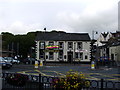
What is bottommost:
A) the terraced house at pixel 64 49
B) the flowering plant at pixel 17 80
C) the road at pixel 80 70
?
the road at pixel 80 70

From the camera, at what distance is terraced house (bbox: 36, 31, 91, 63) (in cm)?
4462

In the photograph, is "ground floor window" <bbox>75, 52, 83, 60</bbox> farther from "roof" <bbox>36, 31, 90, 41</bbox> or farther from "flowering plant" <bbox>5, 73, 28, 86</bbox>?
"flowering plant" <bbox>5, 73, 28, 86</bbox>

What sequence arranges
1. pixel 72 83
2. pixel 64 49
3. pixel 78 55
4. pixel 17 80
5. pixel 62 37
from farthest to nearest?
pixel 62 37
pixel 64 49
pixel 78 55
pixel 17 80
pixel 72 83

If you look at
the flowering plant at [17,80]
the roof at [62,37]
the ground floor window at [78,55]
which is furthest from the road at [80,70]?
the roof at [62,37]

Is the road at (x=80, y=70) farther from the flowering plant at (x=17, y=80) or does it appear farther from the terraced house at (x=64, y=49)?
the terraced house at (x=64, y=49)

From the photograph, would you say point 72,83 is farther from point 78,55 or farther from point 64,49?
point 64,49

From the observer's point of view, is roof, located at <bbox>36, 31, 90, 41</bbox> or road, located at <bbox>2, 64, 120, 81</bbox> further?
roof, located at <bbox>36, 31, 90, 41</bbox>

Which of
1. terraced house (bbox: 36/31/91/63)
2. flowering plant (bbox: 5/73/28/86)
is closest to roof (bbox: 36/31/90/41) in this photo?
terraced house (bbox: 36/31/91/63)

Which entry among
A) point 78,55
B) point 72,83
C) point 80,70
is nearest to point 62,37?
point 78,55

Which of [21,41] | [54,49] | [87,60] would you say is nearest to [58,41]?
[54,49]

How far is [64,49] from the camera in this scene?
148 ft

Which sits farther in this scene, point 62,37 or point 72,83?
point 62,37

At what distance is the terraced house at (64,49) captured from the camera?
1757 inches

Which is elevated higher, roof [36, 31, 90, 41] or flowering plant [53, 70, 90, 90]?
roof [36, 31, 90, 41]
